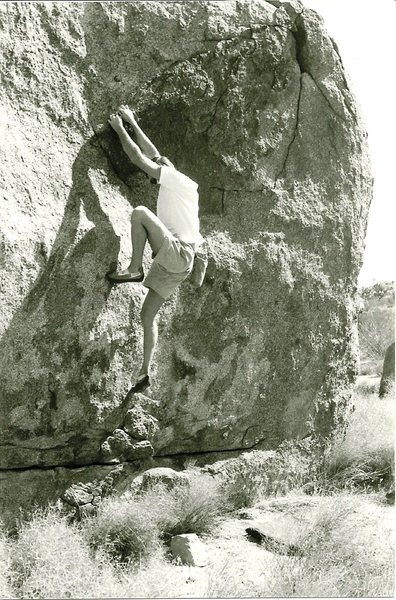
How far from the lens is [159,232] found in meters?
5.70

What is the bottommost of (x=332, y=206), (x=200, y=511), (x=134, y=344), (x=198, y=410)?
(x=200, y=511)

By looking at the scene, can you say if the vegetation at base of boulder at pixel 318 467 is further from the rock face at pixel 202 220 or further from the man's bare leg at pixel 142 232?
the man's bare leg at pixel 142 232

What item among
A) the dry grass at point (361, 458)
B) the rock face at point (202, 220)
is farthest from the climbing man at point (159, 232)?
the dry grass at point (361, 458)

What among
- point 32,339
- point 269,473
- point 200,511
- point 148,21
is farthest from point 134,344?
point 148,21

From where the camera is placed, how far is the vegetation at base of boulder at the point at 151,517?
6.02 m

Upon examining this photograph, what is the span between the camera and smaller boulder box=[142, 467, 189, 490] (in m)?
6.53

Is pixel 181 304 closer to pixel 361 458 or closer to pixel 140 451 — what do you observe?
pixel 140 451

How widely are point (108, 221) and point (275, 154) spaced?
1699 millimetres

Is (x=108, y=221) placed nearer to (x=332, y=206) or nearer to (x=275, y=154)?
(x=275, y=154)

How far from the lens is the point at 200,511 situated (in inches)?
259

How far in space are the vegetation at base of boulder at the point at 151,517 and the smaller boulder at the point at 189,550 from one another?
0.13 metres

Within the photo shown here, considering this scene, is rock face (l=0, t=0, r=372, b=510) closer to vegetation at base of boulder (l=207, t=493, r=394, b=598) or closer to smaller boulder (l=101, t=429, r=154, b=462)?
smaller boulder (l=101, t=429, r=154, b=462)

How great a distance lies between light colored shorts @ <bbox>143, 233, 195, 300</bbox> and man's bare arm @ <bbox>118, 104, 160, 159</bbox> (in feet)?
2.15

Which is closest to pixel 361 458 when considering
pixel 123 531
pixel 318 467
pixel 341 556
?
pixel 318 467
